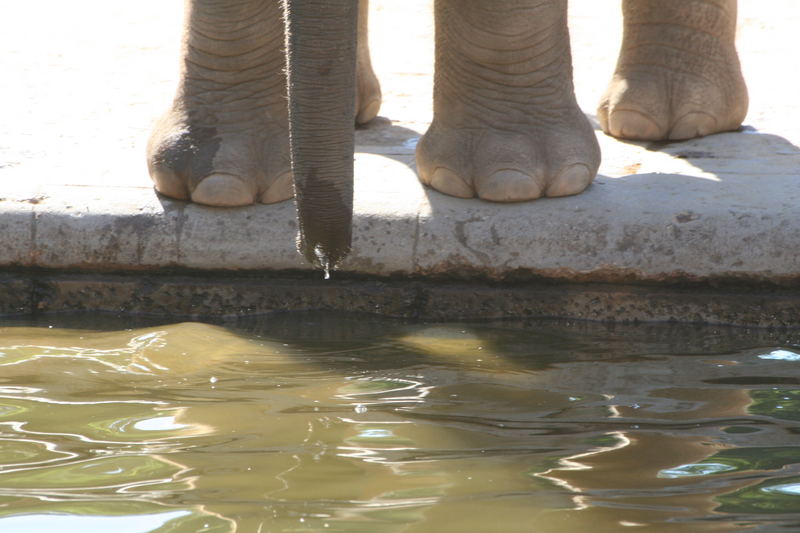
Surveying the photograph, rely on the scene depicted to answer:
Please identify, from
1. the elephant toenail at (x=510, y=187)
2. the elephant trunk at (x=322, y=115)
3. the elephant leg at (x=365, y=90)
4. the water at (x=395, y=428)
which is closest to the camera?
the water at (x=395, y=428)

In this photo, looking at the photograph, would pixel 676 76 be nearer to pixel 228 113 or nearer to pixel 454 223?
pixel 454 223

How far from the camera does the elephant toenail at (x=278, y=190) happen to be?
9.46 ft

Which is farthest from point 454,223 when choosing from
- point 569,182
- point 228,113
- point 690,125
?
point 690,125

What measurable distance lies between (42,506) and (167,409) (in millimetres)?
466

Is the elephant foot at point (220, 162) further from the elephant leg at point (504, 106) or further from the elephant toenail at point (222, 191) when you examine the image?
the elephant leg at point (504, 106)

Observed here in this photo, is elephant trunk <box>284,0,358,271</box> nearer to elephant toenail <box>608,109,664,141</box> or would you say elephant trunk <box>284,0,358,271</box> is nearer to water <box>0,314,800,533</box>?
water <box>0,314,800,533</box>

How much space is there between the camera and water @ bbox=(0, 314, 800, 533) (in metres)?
1.54

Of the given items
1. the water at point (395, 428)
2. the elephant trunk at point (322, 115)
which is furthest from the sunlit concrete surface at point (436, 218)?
the elephant trunk at point (322, 115)

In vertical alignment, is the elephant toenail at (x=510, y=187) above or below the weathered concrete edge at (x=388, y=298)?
above

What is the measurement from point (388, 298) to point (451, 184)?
355 mm

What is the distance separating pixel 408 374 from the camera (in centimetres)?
225

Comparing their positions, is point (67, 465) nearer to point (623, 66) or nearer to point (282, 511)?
point (282, 511)

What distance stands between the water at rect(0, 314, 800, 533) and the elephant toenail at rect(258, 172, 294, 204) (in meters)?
0.34

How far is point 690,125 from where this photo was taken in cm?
345
